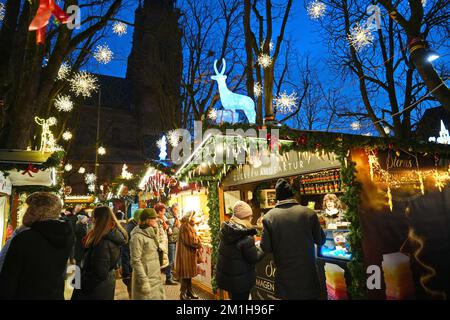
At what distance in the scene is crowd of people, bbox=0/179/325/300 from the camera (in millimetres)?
2338

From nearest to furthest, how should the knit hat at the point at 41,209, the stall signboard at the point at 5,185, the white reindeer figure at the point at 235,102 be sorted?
the knit hat at the point at 41,209
the stall signboard at the point at 5,185
the white reindeer figure at the point at 235,102

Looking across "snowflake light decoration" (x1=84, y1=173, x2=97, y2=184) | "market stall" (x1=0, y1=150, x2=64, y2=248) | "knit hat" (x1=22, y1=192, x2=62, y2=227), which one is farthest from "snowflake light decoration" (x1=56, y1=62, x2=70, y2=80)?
"snowflake light decoration" (x1=84, y1=173, x2=97, y2=184)

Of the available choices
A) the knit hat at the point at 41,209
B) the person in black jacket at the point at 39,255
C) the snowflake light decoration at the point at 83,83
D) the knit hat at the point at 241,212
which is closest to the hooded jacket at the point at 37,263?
the person in black jacket at the point at 39,255

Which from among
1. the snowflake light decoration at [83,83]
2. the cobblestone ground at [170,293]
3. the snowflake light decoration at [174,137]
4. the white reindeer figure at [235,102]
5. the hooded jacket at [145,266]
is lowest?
the cobblestone ground at [170,293]

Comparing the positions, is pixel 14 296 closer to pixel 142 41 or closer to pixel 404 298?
pixel 404 298

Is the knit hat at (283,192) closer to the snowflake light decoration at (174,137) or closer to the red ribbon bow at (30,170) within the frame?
the red ribbon bow at (30,170)

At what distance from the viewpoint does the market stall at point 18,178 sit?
543 centimetres

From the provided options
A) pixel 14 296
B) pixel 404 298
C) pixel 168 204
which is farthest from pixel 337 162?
pixel 168 204

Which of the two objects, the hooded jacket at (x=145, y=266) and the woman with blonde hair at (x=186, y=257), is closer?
the hooded jacket at (x=145, y=266)

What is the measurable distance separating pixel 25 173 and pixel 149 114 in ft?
129

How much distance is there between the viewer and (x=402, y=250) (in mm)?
4664

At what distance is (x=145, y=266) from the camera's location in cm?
417

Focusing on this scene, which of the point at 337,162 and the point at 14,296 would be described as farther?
the point at 337,162

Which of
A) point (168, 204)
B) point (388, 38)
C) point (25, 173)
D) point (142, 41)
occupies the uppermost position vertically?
point (142, 41)
